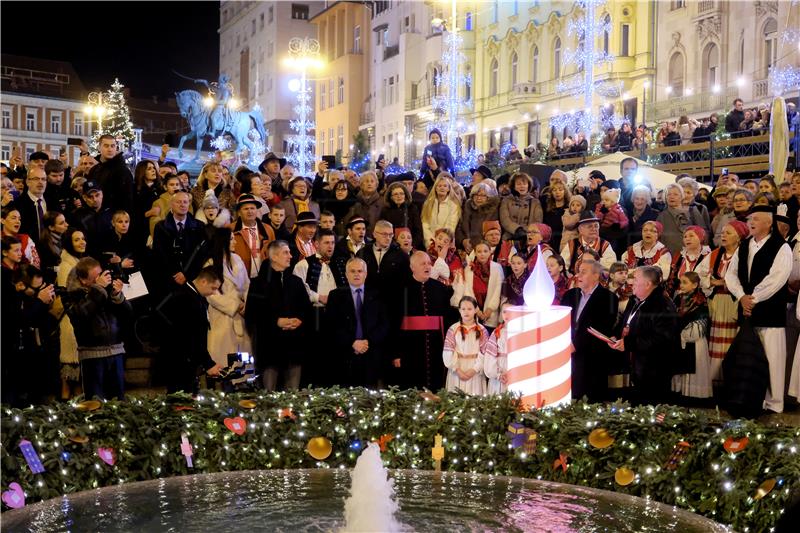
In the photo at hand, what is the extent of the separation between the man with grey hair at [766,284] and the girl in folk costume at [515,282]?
6.49 ft

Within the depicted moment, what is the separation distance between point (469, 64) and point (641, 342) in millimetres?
49676

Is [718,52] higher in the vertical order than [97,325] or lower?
higher

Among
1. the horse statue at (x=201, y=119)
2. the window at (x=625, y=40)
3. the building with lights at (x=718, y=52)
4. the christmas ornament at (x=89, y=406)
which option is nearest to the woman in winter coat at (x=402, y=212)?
the christmas ornament at (x=89, y=406)

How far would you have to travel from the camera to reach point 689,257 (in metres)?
11.0

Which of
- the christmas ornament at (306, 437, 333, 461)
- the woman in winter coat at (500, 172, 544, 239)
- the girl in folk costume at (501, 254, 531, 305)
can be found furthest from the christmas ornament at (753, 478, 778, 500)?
the woman in winter coat at (500, 172, 544, 239)

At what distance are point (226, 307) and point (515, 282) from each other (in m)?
2.91

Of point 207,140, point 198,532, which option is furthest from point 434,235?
point 207,140

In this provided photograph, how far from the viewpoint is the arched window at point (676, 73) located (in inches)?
1572

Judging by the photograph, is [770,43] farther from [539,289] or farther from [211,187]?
[539,289]

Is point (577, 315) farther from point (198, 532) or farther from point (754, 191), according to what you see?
point (198, 532)

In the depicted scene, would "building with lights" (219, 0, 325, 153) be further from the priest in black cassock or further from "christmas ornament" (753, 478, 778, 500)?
Answer: "christmas ornament" (753, 478, 778, 500)

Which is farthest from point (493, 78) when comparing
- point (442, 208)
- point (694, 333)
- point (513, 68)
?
point (694, 333)

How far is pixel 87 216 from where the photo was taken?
426 inches

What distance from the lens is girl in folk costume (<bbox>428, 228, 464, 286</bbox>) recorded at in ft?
36.8
